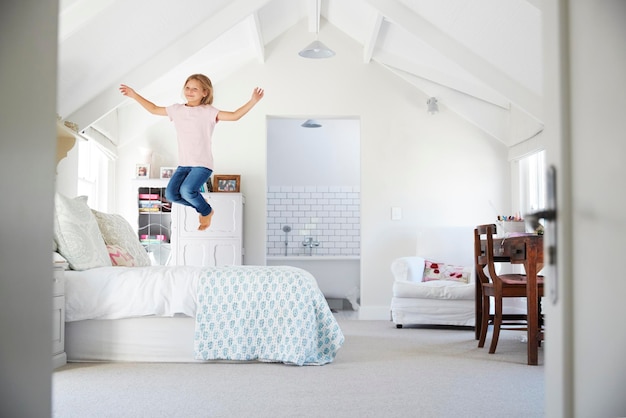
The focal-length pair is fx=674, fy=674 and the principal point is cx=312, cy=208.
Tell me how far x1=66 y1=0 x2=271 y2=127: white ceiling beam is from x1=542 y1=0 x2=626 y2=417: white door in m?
4.67

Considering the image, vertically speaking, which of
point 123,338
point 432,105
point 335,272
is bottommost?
point 123,338

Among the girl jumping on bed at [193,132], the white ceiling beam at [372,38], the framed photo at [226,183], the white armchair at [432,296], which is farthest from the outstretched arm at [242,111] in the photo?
the framed photo at [226,183]

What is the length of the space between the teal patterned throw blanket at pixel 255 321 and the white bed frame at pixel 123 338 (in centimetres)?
21

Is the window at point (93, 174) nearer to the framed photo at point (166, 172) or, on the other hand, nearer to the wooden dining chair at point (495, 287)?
the framed photo at point (166, 172)

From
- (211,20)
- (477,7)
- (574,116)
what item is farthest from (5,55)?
(211,20)

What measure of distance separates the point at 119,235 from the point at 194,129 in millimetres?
1260

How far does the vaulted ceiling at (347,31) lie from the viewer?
4.99 metres

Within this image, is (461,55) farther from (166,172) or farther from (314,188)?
(314,188)

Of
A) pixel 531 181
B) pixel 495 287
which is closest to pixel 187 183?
pixel 495 287

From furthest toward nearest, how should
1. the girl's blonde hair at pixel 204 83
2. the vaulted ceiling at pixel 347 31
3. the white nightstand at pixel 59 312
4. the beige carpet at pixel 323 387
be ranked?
1. the vaulted ceiling at pixel 347 31
2. the girl's blonde hair at pixel 204 83
3. the white nightstand at pixel 59 312
4. the beige carpet at pixel 323 387

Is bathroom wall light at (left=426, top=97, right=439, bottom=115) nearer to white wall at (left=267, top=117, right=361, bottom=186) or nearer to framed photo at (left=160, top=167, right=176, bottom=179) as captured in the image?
white wall at (left=267, top=117, right=361, bottom=186)

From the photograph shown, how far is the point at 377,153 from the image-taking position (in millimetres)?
7438

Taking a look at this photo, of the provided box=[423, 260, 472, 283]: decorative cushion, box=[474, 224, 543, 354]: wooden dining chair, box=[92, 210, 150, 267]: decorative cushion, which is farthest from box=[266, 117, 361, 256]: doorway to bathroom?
box=[474, 224, 543, 354]: wooden dining chair

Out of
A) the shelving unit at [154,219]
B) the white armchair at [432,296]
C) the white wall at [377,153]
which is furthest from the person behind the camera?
the white wall at [377,153]
